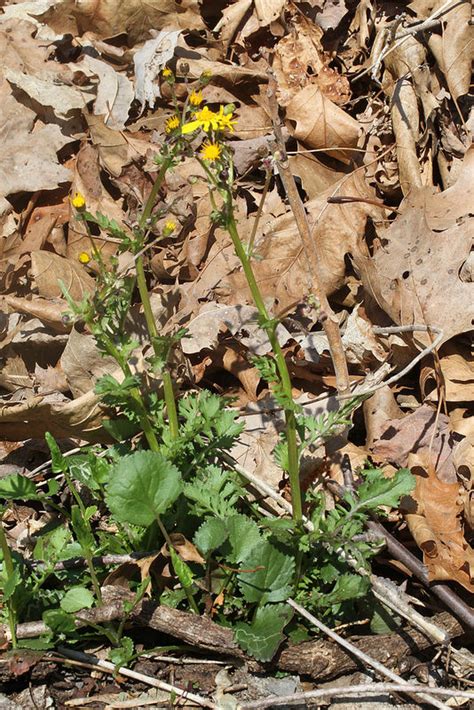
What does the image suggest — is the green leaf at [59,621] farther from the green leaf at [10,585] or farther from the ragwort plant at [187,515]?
the green leaf at [10,585]

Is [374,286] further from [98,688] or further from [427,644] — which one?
[98,688]

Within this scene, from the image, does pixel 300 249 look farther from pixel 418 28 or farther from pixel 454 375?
pixel 418 28

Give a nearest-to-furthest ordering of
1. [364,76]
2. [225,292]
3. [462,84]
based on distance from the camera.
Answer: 1. [225,292]
2. [462,84]
3. [364,76]

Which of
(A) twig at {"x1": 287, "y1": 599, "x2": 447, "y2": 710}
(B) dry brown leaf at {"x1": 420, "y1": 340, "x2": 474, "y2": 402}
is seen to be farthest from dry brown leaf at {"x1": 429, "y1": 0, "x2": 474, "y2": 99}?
(A) twig at {"x1": 287, "y1": 599, "x2": 447, "y2": 710}

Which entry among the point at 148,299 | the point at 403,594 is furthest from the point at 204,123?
the point at 403,594

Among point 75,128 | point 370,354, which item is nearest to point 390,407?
point 370,354

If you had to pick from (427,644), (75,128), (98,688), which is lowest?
(98,688)

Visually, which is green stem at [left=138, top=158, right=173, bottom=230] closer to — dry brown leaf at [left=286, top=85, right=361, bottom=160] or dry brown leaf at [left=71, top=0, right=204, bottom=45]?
dry brown leaf at [left=286, top=85, right=361, bottom=160]
